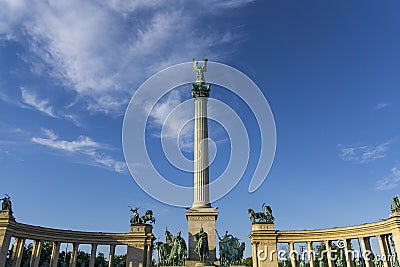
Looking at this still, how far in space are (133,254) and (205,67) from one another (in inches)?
1376

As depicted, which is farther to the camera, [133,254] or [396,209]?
[133,254]

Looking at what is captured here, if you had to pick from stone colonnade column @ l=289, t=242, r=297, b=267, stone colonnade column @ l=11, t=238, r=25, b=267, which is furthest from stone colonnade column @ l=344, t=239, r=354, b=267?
stone colonnade column @ l=11, t=238, r=25, b=267

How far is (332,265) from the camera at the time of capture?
5419 centimetres

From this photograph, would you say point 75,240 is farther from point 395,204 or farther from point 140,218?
point 395,204

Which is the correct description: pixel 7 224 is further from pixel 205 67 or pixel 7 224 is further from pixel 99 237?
pixel 205 67

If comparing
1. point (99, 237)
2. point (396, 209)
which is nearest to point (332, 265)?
point (396, 209)

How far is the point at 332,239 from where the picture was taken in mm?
54781

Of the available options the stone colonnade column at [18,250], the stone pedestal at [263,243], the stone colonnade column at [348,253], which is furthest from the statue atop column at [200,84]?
the stone colonnade column at [18,250]

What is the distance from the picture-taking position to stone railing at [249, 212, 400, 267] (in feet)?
163

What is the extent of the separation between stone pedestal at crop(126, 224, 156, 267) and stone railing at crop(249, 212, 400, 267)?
17221mm

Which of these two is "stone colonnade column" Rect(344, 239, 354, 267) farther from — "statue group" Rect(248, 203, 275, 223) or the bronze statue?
the bronze statue

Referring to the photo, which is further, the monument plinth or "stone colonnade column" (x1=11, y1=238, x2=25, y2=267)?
"stone colonnade column" (x1=11, y1=238, x2=25, y2=267)

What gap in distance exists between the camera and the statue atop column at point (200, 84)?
5919cm

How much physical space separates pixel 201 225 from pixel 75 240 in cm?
2197
